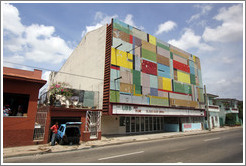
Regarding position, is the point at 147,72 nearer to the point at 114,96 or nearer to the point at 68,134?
the point at 114,96

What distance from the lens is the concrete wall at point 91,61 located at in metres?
19.8

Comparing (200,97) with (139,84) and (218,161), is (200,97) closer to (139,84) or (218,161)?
(139,84)

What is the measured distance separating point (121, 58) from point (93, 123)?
8.80 m

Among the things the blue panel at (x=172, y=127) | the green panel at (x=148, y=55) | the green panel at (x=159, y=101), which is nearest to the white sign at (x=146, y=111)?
the green panel at (x=159, y=101)

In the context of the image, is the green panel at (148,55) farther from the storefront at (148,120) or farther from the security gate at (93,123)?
the security gate at (93,123)

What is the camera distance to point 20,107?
13.0 m

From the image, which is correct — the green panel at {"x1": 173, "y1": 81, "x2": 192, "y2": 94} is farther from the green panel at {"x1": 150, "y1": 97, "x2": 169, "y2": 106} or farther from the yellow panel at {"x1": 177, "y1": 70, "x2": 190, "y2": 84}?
the green panel at {"x1": 150, "y1": 97, "x2": 169, "y2": 106}

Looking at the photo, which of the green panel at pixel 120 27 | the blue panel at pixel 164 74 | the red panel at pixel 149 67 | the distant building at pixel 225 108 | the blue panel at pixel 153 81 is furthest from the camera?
the distant building at pixel 225 108

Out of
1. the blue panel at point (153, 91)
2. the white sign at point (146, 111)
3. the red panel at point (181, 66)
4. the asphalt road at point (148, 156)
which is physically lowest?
the asphalt road at point (148, 156)

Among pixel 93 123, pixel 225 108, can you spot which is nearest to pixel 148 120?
pixel 93 123

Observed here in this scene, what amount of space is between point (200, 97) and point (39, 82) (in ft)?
95.5

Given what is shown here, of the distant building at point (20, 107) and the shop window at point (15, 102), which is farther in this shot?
the shop window at point (15, 102)

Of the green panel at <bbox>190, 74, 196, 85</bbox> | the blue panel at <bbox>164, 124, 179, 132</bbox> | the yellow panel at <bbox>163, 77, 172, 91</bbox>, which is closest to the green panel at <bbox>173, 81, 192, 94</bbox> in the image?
the yellow panel at <bbox>163, 77, 172, 91</bbox>

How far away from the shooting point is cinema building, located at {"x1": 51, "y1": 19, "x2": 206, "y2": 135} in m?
18.4
